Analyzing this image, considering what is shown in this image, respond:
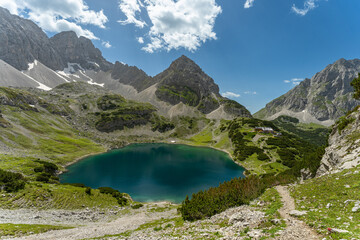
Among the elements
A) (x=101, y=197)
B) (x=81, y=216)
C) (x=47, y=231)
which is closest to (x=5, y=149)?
(x=101, y=197)

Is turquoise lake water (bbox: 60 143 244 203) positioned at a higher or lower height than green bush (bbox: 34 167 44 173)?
lower

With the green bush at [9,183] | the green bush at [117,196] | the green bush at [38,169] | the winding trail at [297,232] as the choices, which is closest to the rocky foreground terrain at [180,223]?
the winding trail at [297,232]

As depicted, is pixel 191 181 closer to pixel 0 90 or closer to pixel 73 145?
pixel 73 145

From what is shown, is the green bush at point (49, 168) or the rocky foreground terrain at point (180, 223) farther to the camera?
the green bush at point (49, 168)

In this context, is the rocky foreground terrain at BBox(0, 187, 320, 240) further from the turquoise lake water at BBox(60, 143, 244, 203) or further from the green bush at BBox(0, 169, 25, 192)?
the turquoise lake water at BBox(60, 143, 244, 203)

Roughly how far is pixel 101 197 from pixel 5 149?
77.4m

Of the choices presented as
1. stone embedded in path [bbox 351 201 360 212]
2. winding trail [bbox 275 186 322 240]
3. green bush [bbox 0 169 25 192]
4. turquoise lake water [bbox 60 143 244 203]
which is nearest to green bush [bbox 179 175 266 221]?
winding trail [bbox 275 186 322 240]

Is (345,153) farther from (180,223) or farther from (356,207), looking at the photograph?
(180,223)

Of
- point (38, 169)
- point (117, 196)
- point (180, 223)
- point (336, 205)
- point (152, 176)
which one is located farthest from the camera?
point (152, 176)

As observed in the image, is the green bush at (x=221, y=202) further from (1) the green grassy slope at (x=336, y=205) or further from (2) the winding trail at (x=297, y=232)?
(2) the winding trail at (x=297, y=232)

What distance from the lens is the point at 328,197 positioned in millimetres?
16234

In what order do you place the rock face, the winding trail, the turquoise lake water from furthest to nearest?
the turquoise lake water < the rock face < the winding trail

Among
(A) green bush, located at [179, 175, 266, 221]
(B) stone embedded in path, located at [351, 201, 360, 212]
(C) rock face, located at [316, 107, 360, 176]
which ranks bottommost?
(A) green bush, located at [179, 175, 266, 221]

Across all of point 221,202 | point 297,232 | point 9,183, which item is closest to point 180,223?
point 221,202
